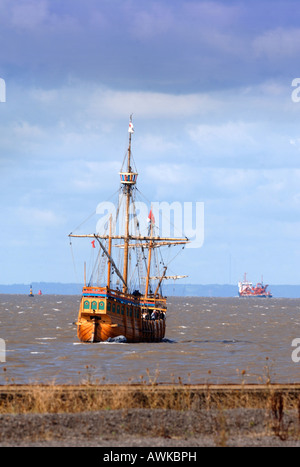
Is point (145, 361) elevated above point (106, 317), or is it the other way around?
point (106, 317)

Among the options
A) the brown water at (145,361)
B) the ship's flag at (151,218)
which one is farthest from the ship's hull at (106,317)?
the ship's flag at (151,218)

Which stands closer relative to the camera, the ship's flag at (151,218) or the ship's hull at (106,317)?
the ship's hull at (106,317)

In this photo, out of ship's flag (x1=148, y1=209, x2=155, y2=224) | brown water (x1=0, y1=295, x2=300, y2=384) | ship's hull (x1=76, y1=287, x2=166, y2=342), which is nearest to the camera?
brown water (x1=0, y1=295, x2=300, y2=384)

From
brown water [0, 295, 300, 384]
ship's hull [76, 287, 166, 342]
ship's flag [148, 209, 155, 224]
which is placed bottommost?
brown water [0, 295, 300, 384]

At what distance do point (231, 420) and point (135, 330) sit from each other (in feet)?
152

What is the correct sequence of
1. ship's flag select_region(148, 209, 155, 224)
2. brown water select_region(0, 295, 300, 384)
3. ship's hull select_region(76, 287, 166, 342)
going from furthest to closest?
ship's flag select_region(148, 209, 155, 224) → ship's hull select_region(76, 287, 166, 342) → brown water select_region(0, 295, 300, 384)

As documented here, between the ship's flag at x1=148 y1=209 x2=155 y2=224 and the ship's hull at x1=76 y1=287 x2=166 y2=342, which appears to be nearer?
the ship's hull at x1=76 y1=287 x2=166 y2=342

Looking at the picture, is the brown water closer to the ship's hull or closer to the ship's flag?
the ship's hull

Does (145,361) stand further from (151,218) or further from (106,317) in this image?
(151,218)

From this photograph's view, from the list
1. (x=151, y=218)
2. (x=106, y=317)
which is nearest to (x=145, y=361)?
(x=106, y=317)

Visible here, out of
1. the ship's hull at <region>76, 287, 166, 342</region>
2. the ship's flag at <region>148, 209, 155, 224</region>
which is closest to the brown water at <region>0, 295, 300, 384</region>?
the ship's hull at <region>76, 287, 166, 342</region>

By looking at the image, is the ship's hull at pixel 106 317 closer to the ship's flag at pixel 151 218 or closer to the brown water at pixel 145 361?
the brown water at pixel 145 361

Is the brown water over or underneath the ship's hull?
underneath

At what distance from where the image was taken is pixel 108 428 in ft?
42.8
